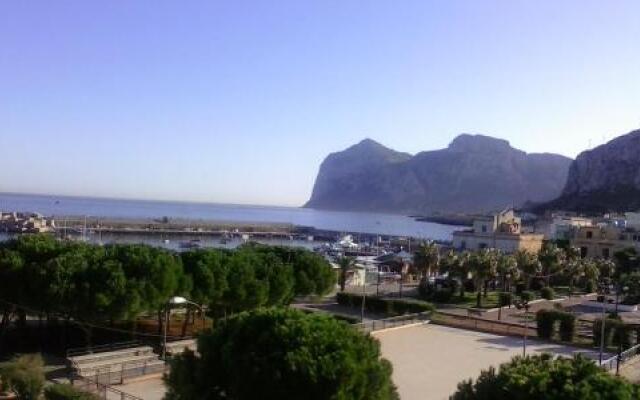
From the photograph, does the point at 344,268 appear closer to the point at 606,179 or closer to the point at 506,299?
the point at 506,299

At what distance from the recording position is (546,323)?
32844mm

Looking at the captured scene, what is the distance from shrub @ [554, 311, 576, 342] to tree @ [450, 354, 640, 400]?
21593mm

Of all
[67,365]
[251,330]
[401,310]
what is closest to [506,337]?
[401,310]

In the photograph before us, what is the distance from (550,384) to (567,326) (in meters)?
22.8

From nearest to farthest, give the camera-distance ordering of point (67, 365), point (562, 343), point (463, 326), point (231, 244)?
point (67, 365) < point (562, 343) < point (463, 326) < point (231, 244)

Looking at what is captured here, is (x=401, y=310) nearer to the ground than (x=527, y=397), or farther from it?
nearer to the ground

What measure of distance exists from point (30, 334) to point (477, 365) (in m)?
17.7

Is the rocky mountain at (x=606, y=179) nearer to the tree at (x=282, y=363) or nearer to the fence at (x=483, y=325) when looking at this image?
the fence at (x=483, y=325)

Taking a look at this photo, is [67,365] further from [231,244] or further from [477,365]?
[231,244]

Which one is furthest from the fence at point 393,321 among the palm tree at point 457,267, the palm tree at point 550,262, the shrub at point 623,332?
the palm tree at point 550,262

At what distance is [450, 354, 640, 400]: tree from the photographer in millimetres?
10578

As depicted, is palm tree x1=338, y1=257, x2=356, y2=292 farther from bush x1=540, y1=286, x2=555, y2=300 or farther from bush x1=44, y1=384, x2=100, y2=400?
bush x1=44, y1=384, x2=100, y2=400

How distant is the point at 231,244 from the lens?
124 metres

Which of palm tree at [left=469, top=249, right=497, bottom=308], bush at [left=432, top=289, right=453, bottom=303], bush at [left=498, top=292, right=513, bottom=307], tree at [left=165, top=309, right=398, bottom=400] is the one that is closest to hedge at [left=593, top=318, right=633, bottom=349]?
bush at [left=498, top=292, right=513, bottom=307]
